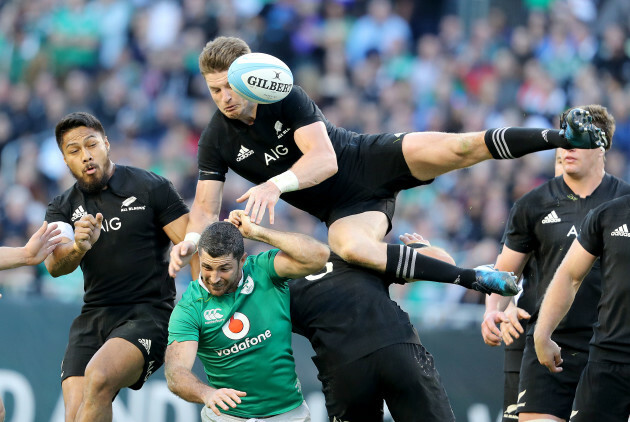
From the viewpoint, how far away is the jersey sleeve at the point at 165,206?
7.74m

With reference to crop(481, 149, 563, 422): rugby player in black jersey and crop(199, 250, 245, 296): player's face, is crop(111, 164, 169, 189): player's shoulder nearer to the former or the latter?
crop(199, 250, 245, 296): player's face

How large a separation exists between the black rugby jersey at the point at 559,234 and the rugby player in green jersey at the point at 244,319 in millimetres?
1936

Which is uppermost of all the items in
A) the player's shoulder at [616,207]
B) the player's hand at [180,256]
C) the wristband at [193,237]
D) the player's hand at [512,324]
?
the player's shoulder at [616,207]

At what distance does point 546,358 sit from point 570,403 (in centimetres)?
78

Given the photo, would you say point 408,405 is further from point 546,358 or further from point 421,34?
point 421,34

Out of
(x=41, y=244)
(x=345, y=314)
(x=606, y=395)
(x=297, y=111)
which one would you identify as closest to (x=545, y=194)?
(x=606, y=395)

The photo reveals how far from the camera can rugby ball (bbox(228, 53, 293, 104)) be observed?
22.1ft

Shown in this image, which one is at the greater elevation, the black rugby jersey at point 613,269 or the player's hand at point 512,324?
the black rugby jersey at point 613,269

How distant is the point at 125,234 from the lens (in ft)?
25.3

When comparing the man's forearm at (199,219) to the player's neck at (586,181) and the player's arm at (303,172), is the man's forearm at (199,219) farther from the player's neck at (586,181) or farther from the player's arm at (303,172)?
the player's neck at (586,181)

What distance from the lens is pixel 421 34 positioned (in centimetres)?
1564

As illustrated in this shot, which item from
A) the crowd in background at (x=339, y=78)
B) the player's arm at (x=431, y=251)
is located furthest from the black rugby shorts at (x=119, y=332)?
the crowd in background at (x=339, y=78)

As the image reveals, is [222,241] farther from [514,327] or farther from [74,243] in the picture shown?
[514,327]

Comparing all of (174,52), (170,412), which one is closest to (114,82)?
(174,52)
